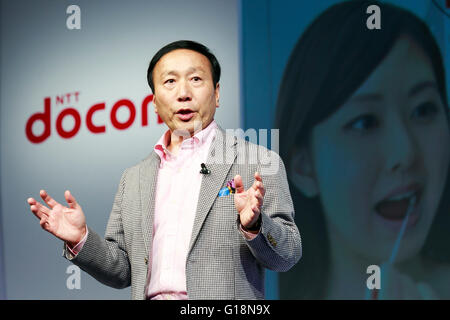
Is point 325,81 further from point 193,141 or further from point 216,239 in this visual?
point 216,239

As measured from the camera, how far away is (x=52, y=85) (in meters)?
4.53

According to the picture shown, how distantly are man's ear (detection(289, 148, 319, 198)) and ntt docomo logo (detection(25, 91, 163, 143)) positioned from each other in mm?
935

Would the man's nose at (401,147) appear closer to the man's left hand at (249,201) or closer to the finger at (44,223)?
the man's left hand at (249,201)

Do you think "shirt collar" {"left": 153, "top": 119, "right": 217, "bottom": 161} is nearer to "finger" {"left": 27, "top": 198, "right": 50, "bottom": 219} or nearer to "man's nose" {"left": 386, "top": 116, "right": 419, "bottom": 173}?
"finger" {"left": 27, "top": 198, "right": 50, "bottom": 219}

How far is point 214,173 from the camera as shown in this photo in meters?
2.29

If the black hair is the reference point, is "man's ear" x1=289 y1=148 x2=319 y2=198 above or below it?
below

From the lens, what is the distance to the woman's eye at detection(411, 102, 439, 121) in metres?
3.91

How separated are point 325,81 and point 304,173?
A: 0.60 meters

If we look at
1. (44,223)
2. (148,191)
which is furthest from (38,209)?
(148,191)

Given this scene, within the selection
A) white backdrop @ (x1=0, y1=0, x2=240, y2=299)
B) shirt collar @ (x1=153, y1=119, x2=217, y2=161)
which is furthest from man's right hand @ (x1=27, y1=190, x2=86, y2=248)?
white backdrop @ (x1=0, y1=0, x2=240, y2=299)
